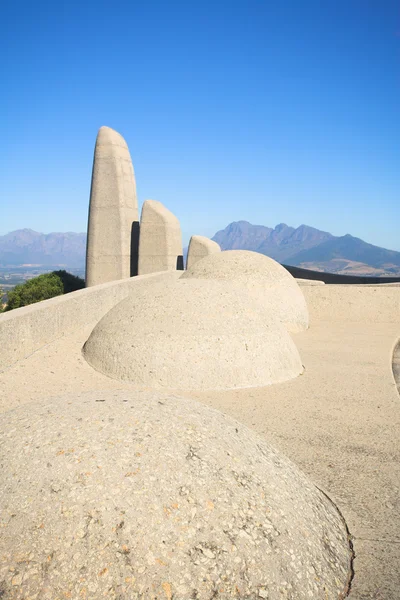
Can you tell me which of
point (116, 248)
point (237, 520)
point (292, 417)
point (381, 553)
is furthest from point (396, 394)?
point (116, 248)

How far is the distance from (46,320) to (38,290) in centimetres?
1061

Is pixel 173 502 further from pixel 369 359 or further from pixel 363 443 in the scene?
pixel 369 359

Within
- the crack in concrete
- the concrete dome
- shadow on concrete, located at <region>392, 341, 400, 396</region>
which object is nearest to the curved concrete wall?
the concrete dome

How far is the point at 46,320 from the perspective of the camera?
813 centimetres

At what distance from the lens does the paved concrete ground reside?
3.56 meters

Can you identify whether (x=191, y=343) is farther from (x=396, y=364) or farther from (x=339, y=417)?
(x=396, y=364)

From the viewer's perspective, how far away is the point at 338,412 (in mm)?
6203

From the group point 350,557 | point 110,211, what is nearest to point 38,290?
point 110,211

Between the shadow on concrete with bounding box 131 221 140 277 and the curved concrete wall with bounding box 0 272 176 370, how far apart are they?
25.8 ft

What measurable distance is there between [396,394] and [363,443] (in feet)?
6.87

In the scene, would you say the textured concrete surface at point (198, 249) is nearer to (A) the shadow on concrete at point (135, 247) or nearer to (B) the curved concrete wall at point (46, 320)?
(A) the shadow on concrete at point (135, 247)

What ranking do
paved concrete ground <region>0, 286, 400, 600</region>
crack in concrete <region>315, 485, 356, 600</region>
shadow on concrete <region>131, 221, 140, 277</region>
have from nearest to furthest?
crack in concrete <region>315, 485, 356, 600</region> → paved concrete ground <region>0, 286, 400, 600</region> → shadow on concrete <region>131, 221, 140, 277</region>

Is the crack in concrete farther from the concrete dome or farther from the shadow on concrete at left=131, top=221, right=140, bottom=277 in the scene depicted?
the shadow on concrete at left=131, top=221, right=140, bottom=277

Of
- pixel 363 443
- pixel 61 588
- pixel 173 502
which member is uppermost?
pixel 173 502
